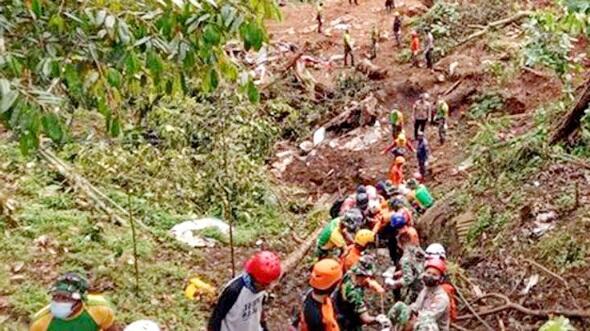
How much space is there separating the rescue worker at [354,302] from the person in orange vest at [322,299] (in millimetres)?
400

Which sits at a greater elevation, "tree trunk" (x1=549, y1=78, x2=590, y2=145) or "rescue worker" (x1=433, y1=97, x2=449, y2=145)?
"tree trunk" (x1=549, y1=78, x2=590, y2=145)

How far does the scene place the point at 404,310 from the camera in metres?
5.77

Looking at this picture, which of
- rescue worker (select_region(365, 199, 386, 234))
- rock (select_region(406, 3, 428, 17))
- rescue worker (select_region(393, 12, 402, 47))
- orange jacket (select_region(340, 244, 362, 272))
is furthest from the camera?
rock (select_region(406, 3, 428, 17))

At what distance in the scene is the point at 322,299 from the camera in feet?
19.5

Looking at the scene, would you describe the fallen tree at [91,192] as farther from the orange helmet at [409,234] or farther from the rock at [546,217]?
the rock at [546,217]

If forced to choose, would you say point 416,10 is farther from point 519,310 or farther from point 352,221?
point 519,310

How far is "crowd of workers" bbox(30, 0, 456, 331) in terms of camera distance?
4.98 metres

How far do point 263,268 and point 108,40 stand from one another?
202 cm

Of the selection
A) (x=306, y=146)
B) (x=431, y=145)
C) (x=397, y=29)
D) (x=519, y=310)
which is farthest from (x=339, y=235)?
(x=397, y=29)

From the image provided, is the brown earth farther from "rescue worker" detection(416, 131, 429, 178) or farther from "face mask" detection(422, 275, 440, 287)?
"face mask" detection(422, 275, 440, 287)

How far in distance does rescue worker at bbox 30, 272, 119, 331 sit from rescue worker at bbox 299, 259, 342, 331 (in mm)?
1590

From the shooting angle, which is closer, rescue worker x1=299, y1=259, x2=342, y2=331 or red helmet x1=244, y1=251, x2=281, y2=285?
red helmet x1=244, y1=251, x2=281, y2=285

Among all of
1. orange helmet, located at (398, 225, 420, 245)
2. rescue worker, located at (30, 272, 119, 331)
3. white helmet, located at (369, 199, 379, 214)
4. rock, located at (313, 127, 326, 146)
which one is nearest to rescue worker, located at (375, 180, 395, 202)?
white helmet, located at (369, 199, 379, 214)

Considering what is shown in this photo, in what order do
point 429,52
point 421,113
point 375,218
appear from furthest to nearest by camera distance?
point 429,52 → point 421,113 → point 375,218
